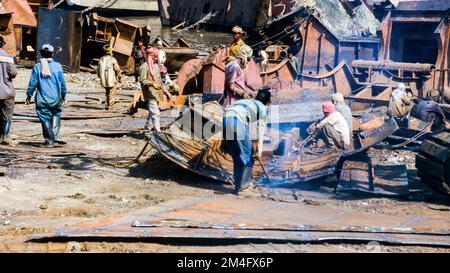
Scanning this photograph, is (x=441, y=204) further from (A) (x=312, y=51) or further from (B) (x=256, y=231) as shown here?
(A) (x=312, y=51)

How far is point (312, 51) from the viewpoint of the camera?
1873 centimetres

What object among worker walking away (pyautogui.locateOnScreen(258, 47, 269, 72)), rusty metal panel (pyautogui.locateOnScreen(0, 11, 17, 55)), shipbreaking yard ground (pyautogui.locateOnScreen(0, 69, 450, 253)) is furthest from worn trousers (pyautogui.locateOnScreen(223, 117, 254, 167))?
rusty metal panel (pyautogui.locateOnScreen(0, 11, 17, 55))

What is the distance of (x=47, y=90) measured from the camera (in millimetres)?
11477

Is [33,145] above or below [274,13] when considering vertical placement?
below

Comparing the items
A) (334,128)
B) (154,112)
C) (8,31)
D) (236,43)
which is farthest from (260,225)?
(8,31)

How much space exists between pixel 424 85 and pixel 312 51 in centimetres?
350

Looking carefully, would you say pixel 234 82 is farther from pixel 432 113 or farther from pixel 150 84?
→ pixel 432 113

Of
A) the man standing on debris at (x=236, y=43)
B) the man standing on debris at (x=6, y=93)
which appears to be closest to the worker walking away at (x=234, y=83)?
the man standing on debris at (x=236, y=43)

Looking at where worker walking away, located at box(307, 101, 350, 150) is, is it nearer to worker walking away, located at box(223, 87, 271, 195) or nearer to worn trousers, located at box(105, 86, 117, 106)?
worker walking away, located at box(223, 87, 271, 195)

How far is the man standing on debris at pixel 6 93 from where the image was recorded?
11.3 meters

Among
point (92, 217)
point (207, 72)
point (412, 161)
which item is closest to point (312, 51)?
point (207, 72)

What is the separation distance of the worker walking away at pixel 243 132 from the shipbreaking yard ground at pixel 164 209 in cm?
31

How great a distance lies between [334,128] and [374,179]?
1.12m

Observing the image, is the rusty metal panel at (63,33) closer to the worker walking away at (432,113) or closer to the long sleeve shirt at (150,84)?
the long sleeve shirt at (150,84)
